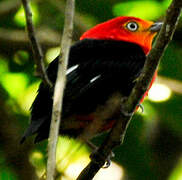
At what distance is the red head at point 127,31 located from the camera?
4637 millimetres

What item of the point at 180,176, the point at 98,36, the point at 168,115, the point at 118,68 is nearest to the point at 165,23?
the point at 118,68

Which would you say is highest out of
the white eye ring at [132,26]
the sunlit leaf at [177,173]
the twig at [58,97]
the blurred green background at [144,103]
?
the twig at [58,97]

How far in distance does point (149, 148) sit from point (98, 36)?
49.8 inches

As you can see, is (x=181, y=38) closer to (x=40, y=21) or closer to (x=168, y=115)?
(x=168, y=115)

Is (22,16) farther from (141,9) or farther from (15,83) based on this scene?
(141,9)

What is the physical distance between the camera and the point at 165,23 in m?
2.64

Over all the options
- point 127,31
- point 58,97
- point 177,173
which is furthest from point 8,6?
point 58,97

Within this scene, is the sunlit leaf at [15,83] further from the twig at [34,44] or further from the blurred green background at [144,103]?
the twig at [34,44]

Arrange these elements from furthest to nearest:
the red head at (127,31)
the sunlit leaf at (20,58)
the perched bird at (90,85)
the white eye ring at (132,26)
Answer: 1. the sunlit leaf at (20,58)
2. the white eye ring at (132,26)
3. the red head at (127,31)
4. the perched bird at (90,85)

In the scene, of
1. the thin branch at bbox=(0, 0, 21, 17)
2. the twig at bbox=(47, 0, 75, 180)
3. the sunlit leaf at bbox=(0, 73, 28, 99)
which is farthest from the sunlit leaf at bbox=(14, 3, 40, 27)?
the twig at bbox=(47, 0, 75, 180)

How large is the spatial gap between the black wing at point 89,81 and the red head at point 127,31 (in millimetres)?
523

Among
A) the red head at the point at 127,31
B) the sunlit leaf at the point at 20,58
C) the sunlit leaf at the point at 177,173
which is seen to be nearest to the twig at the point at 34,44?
the red head at the point at 127,31

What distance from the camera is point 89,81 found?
3.76 meters

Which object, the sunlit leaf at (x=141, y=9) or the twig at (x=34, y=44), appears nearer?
the twig at (x=34, y=44)
